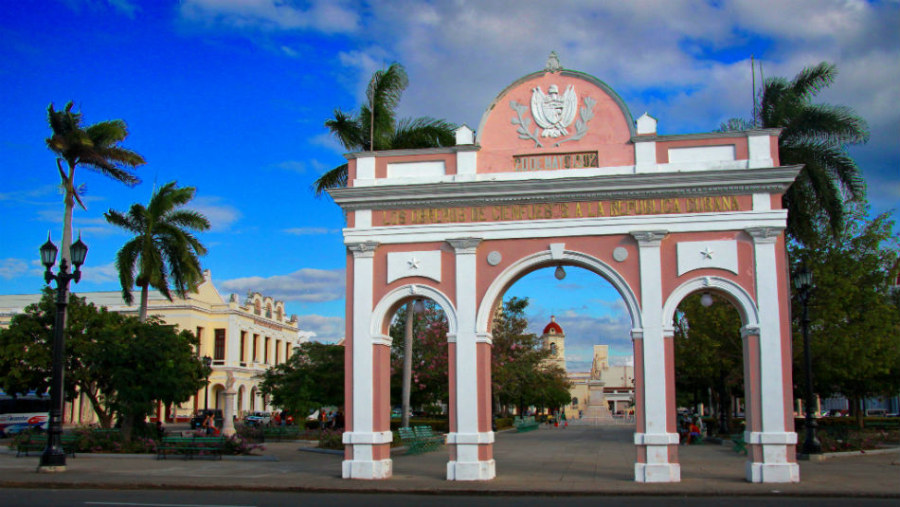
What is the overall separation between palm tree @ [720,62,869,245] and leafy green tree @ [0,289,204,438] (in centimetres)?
1881

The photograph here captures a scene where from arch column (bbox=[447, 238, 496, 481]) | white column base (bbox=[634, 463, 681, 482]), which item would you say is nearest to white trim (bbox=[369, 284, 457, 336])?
arch column (bbox=[447, 238, 496, 481])

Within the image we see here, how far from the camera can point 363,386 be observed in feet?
57.0

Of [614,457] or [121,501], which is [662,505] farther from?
[614,457]

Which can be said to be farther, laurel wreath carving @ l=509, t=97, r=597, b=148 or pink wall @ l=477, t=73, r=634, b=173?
laurel wreath carving @ l=509, t=97, r=597, b=148

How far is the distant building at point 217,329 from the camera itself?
2146 inches

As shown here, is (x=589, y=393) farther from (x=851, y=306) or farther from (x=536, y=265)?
(x=536, y=265)

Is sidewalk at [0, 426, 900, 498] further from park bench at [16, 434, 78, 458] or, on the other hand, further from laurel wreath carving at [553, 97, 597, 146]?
laurel wreath carving at [553, 97, 597, 146]

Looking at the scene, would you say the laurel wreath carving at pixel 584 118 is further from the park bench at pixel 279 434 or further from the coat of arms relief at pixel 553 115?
the park bench at pixel 279 434

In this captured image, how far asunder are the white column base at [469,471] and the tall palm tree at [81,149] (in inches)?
644

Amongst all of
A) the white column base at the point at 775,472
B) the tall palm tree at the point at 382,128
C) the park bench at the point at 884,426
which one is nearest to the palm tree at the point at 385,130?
the tall palm tree at the point at 382,128

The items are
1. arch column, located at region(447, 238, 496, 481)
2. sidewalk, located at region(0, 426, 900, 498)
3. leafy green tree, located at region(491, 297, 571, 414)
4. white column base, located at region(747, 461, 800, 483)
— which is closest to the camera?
sidewalk, located at region(0, 426, 900, 498)

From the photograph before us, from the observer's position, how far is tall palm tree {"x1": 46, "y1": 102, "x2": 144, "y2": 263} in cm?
2681

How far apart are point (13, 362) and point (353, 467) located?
49.9 ft

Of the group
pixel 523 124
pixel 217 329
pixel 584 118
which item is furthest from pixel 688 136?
pixel 217 329
